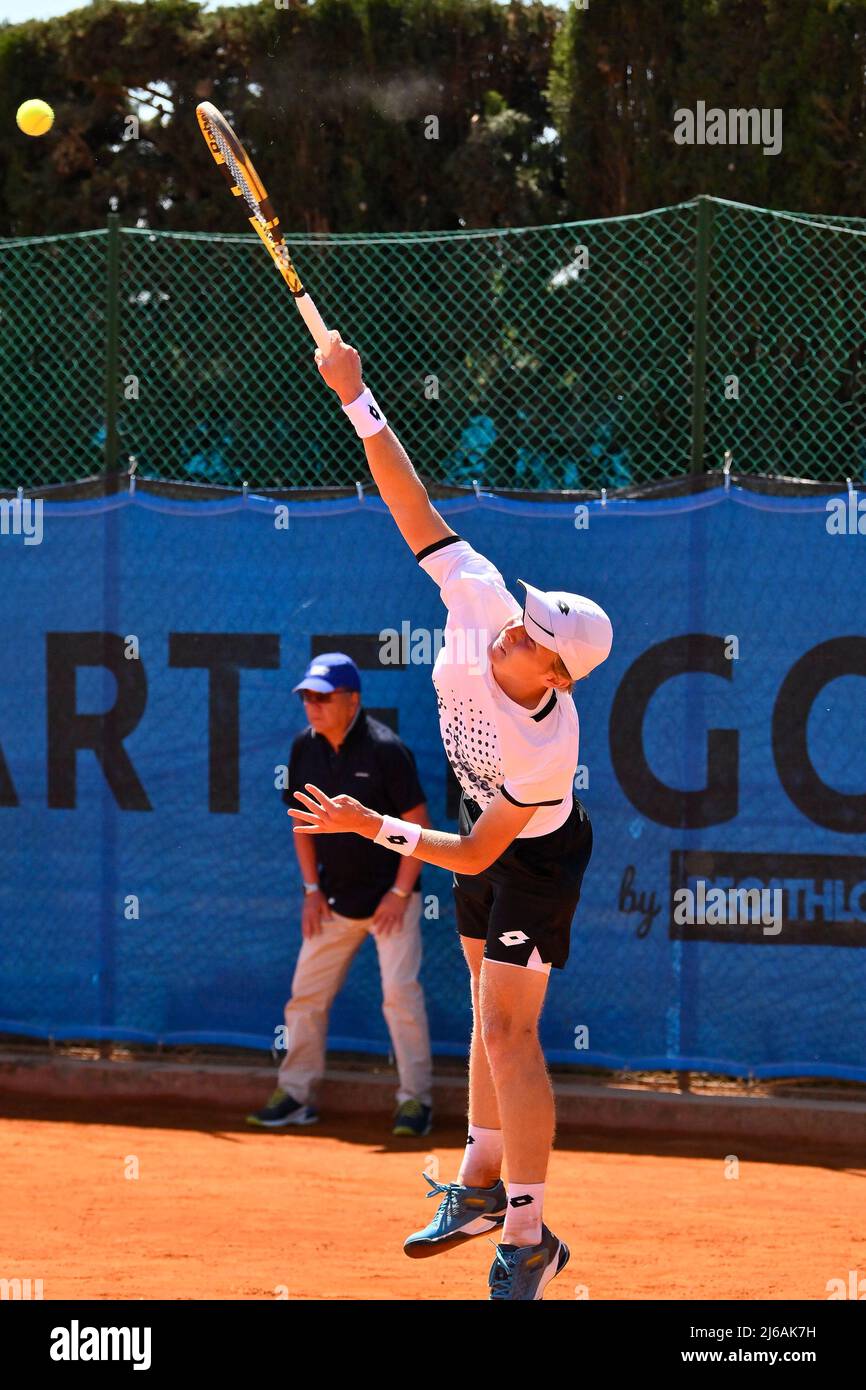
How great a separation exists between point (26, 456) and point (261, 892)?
7.99ft

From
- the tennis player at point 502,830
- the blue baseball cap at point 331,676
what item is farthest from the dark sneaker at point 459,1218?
the blue baseball cap at point 331,676

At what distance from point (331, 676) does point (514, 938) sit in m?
2.54

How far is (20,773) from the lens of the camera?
7738mm

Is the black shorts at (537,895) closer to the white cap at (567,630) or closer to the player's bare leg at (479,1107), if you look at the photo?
the player's bare leg at (479,1107)

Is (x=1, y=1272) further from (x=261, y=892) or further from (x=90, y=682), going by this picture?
(x=90, y=682)

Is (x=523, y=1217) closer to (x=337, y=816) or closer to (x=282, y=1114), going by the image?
(x=337, y=816)

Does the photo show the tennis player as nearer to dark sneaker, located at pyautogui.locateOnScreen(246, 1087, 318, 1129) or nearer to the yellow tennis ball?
dark sneaker, located at pyautogui.locateOnScreen(246, 1087, 318, 1129)

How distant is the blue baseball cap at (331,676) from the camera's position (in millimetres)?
6898

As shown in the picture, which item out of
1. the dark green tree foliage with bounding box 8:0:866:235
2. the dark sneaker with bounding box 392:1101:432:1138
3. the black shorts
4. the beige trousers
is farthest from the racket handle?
the dark green tree foliage with bounding box 8:0:866:235

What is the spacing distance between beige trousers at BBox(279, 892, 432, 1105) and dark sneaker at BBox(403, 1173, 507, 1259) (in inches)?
82.6

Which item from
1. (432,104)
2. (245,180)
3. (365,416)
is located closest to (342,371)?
(365,416)

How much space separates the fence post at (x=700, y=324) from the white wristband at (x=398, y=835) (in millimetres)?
3137

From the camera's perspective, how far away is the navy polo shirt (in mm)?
6984

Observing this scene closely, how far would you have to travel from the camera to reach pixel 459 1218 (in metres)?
4.79
